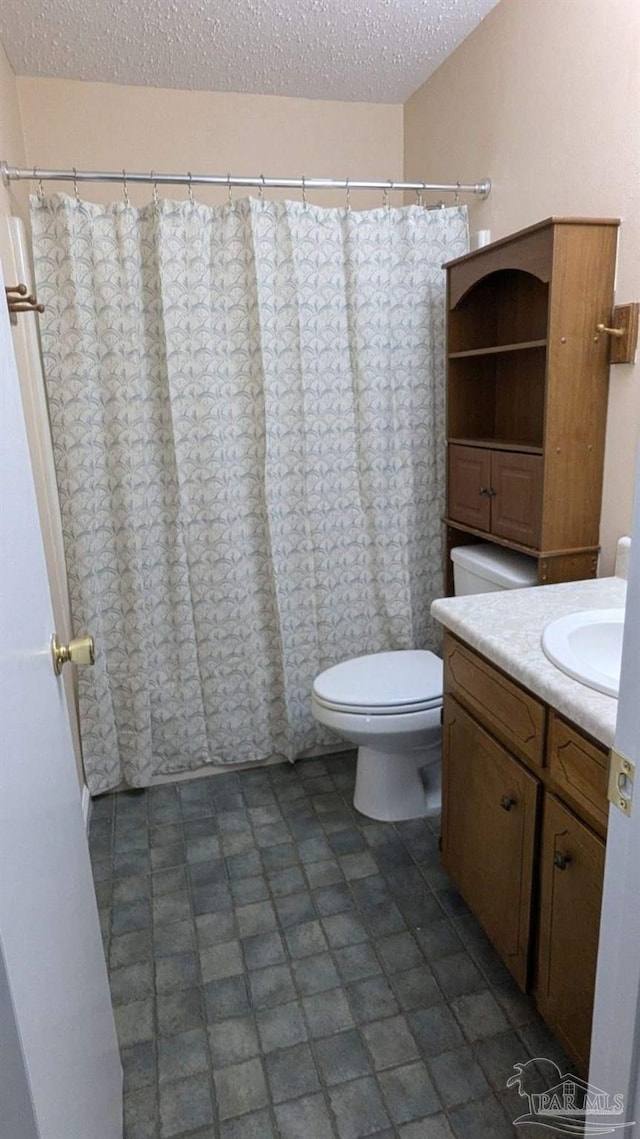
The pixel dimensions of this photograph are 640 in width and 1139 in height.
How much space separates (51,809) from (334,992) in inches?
40.6

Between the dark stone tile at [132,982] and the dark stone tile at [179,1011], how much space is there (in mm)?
47

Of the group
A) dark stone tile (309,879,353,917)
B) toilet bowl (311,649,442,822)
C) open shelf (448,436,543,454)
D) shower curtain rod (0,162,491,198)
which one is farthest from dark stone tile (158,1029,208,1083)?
shower curtain rod (0,162,491,198)

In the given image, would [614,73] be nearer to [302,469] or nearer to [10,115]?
[302,469]

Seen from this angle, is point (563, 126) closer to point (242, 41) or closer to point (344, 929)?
point (242, 41)

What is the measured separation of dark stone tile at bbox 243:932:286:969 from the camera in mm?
1680

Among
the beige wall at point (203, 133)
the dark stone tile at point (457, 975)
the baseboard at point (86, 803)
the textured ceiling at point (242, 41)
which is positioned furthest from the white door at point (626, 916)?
the beige wall at point (203, 133)

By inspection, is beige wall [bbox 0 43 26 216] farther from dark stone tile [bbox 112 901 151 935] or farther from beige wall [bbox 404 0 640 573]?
dark stone tile [bbox 112 901 151 935]

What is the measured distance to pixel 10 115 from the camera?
2041mm

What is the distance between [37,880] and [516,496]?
152 centimetres

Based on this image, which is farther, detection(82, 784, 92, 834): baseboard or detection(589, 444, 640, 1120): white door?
detection(82, 784, 92, 834): baseboard

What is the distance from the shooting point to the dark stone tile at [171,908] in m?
1.83

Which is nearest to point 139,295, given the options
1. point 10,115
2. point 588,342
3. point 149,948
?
point 10,115

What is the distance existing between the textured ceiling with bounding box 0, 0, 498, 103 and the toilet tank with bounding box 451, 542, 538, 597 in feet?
5.13

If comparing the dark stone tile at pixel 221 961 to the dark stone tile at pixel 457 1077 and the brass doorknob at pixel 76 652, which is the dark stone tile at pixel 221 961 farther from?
the brass doorknob at pixel 76 652
